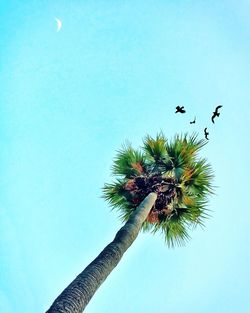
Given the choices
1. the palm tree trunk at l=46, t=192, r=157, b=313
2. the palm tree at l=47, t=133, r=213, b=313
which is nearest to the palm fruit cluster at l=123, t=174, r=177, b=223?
the palm tree at l=47, t=133, r=213, b=313

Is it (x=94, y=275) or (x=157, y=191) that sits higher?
(x=157, y=191)

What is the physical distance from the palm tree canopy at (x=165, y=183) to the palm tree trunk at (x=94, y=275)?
266 cm

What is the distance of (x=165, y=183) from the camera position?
36.1ft

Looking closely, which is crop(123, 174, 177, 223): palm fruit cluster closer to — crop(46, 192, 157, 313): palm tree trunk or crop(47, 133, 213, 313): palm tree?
crop(47, 133, 213, 313): palm tree

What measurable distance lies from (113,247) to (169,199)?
14.7 ft

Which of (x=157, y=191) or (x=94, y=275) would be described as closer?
(x=94, y=275)

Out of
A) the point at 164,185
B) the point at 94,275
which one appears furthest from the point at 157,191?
the point at 94,275

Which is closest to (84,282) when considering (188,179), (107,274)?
(107,274)

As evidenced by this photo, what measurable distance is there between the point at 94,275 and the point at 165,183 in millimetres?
5681

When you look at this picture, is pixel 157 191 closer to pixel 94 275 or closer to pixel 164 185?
pixel 164 185

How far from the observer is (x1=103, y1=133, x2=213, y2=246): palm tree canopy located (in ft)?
36.1

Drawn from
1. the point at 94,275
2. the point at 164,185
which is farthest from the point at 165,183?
the point at 94,275

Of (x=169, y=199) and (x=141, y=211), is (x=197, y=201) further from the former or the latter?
(x=141, y=211)

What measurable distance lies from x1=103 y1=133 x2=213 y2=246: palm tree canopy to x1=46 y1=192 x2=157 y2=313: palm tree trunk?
2.66 metres
